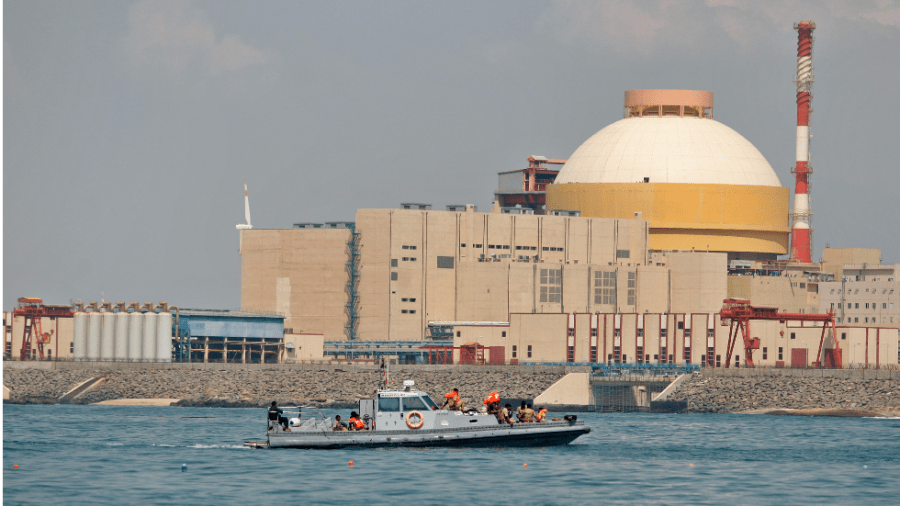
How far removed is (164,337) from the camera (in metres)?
151

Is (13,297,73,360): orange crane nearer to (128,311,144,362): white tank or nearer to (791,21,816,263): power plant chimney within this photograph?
(128,311,144,362): white tank

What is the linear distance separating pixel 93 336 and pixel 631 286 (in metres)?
61.0

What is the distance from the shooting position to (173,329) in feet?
504

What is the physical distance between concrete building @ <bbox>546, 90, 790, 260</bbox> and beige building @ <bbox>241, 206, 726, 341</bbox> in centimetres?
1060

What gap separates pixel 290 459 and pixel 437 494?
581 inches

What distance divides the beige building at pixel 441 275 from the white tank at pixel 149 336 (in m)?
15.1

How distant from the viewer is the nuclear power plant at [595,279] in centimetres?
14712

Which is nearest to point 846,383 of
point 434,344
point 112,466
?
point 434,344

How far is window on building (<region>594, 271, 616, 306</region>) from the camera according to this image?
16162 centimetres

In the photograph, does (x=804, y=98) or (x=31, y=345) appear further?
(x=804, y=98)

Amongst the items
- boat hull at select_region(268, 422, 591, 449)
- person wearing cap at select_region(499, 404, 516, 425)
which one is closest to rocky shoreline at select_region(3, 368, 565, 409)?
person wearing cap at select_region(499, 404, 516, 425)

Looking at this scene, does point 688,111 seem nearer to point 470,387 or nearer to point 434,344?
point 434,344

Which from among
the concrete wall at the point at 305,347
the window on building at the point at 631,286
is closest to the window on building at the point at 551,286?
the window on building at the point at 631,286

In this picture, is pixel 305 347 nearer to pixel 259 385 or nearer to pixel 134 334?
pixel 259 385
